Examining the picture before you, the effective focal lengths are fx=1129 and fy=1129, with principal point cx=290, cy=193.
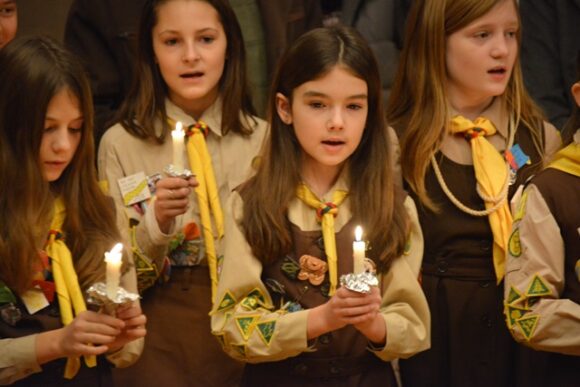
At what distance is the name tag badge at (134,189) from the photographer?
14.0 ft

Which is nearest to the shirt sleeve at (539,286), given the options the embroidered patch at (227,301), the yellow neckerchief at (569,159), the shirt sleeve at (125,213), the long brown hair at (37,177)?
the yellow neckerchief at (569,159)

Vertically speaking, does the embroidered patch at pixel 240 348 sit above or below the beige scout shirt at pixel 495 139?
below

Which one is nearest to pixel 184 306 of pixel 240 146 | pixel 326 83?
pixel 240 146

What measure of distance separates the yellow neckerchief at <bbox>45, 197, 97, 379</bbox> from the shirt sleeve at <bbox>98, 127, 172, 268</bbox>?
33 cm

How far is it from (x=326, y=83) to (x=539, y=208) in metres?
0.83

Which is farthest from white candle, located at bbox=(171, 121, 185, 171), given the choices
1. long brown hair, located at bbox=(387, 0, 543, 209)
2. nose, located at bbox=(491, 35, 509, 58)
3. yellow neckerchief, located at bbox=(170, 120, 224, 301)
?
nose, located at bbox=(491, 35, 509, 58)

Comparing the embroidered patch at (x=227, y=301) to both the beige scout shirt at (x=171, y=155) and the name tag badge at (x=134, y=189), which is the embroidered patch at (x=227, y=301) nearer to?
the beige scout shirt at (x=171, y=155)

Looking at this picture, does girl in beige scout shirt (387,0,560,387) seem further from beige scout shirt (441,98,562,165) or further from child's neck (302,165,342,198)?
child's neck (302,165,342,198)

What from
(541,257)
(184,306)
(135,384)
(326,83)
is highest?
(326,83)

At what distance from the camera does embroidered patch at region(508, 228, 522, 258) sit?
3.83 m

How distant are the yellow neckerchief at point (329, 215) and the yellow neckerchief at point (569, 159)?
74cm

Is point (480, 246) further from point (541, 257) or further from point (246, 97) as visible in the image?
point (246, 97)

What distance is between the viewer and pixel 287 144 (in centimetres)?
396

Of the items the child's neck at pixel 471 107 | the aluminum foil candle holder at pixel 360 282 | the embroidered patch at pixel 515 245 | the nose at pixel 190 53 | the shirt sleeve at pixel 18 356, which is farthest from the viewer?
the child's neck at pixel 471 107
